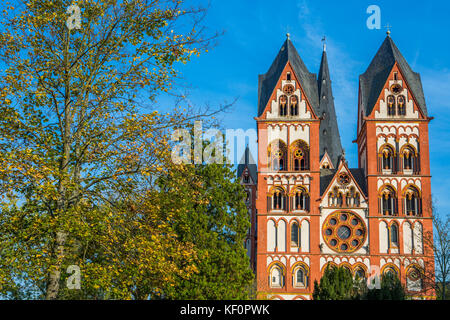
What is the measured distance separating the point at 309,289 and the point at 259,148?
11.9 metres

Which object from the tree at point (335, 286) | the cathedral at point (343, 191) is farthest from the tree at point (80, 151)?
the cathedral at point (343, 191)

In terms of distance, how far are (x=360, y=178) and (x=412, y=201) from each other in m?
4.60

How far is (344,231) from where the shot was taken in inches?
1845

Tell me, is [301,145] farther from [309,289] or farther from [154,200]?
[154,200]

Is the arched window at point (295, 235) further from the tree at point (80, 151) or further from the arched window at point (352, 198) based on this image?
the tree at point (80, 151)

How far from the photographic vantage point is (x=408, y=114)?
48344 mm

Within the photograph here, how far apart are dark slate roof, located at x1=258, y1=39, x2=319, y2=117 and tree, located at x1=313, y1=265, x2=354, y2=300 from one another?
15548 millimetres

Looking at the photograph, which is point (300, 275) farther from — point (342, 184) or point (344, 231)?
point (342, 184)

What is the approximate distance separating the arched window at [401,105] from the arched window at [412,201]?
6.30 m

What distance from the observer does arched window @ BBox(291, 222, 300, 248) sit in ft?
152

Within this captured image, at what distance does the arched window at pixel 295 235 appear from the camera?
46.3 metres

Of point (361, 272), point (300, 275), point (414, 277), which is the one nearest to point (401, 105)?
point (414, 277)

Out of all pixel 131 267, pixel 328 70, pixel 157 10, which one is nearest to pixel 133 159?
pixel 131 267

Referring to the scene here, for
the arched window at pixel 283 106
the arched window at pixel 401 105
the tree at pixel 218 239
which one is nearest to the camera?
the tree at pixel 218 239
